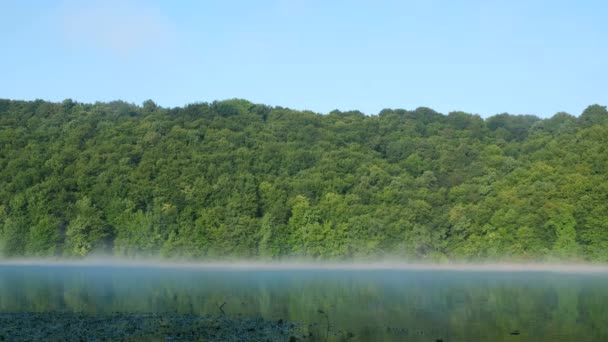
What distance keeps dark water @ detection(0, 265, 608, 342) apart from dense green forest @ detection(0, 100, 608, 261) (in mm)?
29881

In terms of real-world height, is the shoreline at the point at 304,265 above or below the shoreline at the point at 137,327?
below

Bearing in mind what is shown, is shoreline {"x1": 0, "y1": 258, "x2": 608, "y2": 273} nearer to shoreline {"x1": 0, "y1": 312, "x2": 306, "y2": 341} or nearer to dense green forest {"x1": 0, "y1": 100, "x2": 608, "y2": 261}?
dense green forest {"x1": 0, "y1": 100, "x2": 608, "y2": 261}

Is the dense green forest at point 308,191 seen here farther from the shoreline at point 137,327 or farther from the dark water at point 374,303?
the shoreline at point 137,327

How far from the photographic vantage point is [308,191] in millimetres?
89938

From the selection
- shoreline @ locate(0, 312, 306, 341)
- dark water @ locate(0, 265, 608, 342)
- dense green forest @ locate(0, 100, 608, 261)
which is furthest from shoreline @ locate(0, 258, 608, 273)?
shoreline @ locate(0, 312, 306, 341)

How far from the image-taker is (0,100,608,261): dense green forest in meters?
78.5

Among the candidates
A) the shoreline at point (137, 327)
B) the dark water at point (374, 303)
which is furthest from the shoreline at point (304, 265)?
the shoreline at point (137, 327)

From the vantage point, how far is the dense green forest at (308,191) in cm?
7850

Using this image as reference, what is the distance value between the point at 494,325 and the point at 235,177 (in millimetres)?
68694

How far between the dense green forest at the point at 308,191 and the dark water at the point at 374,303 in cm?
2988

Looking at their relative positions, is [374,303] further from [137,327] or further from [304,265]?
[304,265]

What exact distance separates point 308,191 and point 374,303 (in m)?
55.9

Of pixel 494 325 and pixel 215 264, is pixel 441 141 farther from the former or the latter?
pixel 494 325

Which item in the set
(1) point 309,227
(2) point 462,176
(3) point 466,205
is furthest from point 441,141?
(1) point 309,227
